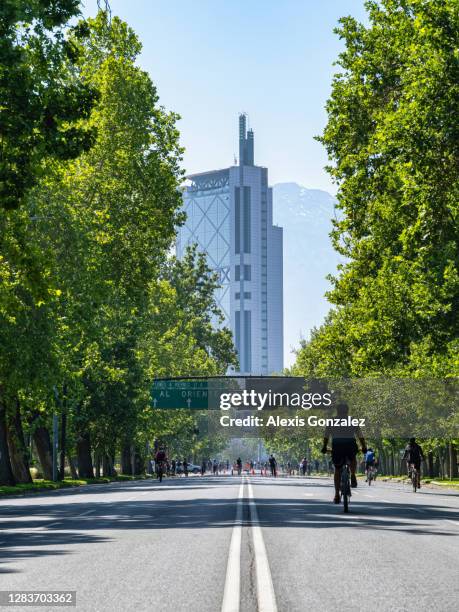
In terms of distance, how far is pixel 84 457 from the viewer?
221ft

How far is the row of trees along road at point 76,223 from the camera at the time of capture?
2155cm

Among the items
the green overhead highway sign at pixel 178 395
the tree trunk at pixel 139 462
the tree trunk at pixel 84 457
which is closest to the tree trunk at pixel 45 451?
the tree trunk at pixel 84 457

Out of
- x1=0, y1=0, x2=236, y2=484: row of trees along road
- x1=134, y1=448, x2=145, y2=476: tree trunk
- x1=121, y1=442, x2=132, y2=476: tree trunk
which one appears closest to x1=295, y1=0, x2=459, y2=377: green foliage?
x1=0, y1=0, x2=236, y2=484: row of trees along road

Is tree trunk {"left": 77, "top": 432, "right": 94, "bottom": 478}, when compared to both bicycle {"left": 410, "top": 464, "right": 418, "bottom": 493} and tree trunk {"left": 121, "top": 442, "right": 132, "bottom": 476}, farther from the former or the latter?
bicycle {"left": 410, "top": 464, "right": 418, "bottom": 493}

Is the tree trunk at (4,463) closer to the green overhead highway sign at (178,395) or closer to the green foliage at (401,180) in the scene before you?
the green foliage at (401,180)

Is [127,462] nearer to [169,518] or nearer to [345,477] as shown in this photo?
[345,477]

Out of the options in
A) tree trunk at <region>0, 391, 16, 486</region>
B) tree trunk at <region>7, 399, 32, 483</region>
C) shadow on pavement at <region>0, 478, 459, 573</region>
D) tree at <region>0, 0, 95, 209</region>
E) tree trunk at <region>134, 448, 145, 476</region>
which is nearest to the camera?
shadow on pavement at <region>0, 478, 459, 573</region>

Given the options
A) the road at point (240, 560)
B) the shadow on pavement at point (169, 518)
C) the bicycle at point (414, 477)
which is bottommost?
the road at point (240, 560)

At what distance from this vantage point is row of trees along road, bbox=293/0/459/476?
32781 mm

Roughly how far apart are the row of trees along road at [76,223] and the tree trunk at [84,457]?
83 millimetres

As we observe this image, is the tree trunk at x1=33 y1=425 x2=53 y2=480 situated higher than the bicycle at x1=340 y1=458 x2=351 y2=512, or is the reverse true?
the tree trunk at x1=33 y1=425 x2=53 y2=480

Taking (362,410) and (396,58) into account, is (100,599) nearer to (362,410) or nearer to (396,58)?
(396,58)

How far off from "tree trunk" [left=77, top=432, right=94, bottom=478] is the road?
45.1m

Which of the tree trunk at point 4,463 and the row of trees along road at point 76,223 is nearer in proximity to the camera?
the row of trees along road at point 76,223
